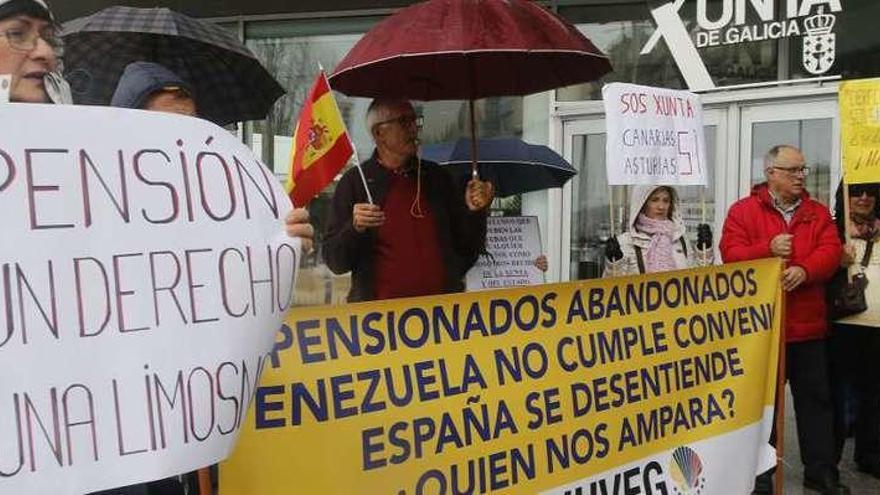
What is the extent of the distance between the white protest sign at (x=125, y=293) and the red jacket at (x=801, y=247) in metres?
3.03

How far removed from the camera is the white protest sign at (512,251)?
583 cm

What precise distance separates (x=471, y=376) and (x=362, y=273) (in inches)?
39.4

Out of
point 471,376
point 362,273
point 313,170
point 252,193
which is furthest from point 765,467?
point 252,193

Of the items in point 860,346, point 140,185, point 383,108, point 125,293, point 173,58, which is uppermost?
point 173,58

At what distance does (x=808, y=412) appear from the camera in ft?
14.2

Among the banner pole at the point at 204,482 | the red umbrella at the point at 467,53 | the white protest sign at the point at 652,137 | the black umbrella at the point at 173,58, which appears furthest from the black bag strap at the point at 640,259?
the banner pole at the point at 204,482

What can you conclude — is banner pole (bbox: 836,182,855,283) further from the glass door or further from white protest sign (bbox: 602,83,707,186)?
the glass door

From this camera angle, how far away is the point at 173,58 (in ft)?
A: 13.6

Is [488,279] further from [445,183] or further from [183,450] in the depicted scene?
[183,450]

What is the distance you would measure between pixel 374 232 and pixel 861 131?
8.40 ft

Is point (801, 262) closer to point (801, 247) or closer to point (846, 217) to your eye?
point (801, 247)

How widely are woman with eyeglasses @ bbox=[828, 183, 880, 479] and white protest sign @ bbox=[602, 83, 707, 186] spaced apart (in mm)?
865

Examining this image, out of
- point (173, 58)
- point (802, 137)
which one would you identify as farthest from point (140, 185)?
point (802, 137)

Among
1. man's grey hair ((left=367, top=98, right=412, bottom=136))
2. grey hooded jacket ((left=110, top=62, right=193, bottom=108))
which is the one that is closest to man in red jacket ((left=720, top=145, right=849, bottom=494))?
man's grey hair ((left=367, top=98, right=412, bottom=136))
